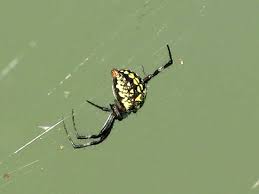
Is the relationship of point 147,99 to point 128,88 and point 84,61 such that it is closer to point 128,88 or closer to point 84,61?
point 84,61

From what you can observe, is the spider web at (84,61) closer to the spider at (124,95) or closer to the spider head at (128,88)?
the spider at (124,95)

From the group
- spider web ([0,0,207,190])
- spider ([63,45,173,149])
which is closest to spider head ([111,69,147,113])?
spider ([63,45,173,149])

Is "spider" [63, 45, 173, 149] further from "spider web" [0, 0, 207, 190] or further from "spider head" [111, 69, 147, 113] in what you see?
"spider web" [0, 0, 207, 190]

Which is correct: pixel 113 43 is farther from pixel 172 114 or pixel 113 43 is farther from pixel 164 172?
pixel 164 172

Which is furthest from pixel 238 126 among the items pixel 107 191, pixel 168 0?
pixel 168 0

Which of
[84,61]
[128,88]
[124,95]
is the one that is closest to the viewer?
[128,88]

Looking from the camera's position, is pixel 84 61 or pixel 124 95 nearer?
pixel 124 95

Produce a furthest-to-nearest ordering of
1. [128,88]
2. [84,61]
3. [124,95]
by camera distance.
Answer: [84,61], [124,95], [128,88]

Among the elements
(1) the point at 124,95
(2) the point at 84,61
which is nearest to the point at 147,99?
(2) the point at 84,61

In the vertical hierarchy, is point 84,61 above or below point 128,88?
above
